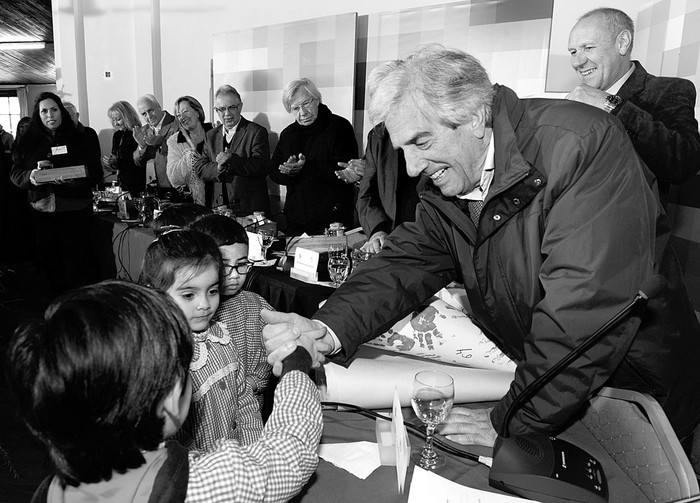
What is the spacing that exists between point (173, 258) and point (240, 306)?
43cm

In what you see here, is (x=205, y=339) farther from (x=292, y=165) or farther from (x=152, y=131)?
(x=152, y=131)

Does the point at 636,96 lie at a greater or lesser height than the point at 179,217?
greater

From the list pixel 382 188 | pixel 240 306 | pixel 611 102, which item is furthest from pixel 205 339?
pixel 611 102

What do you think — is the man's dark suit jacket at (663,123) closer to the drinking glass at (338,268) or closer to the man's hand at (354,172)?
the drinking glass at (338,268)

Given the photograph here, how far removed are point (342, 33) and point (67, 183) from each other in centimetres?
265

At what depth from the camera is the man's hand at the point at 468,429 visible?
113 centimetres

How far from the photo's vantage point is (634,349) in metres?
1.22

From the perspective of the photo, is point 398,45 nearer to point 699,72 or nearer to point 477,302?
point 699,72

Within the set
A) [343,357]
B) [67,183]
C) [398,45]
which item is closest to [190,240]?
[343,357]

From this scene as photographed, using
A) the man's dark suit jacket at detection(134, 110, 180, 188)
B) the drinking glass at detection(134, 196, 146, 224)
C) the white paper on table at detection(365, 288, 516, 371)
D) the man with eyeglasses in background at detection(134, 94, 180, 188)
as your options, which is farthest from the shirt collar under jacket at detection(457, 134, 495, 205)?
the man with eyeglasses in background at detection(134, 94, 180, 188)

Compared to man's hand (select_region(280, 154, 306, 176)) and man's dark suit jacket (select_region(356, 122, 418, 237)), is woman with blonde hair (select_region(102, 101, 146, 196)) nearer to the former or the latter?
man's hand (select_region(280, 154, 306, 176))

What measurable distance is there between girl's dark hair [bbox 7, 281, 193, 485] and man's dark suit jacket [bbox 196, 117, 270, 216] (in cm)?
338

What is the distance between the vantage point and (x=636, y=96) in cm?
264

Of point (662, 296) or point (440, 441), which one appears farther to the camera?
point (662, 296)
